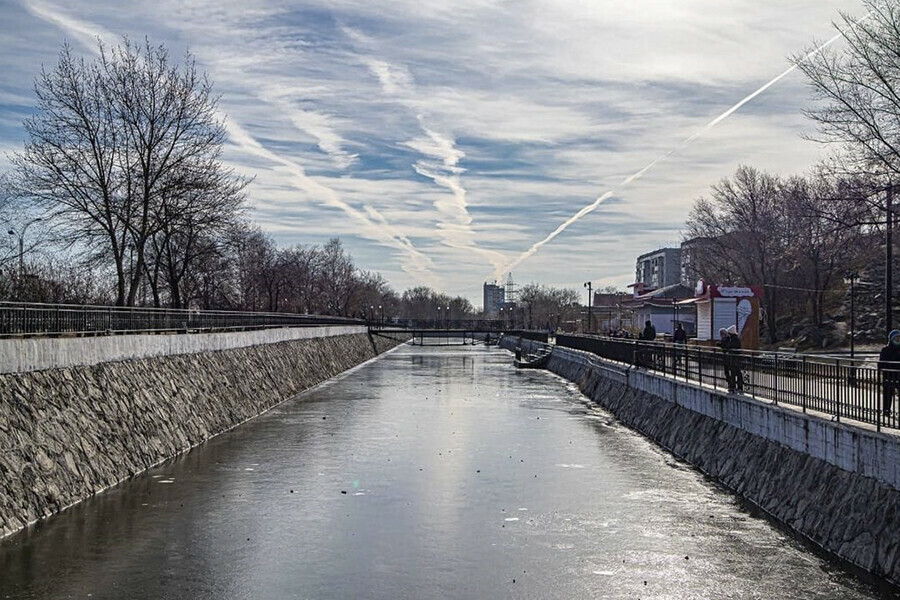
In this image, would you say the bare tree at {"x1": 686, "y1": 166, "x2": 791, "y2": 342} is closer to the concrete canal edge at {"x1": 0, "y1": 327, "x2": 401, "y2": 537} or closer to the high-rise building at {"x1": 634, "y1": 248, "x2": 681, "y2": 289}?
the concrete canal edge at {"x1": 0, "y1": 327, "x2": 401, "y2": 537}

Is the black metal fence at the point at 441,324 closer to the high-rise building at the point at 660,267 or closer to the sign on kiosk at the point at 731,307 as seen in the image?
the high-rise building at the point at 660,267

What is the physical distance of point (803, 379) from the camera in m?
16.7

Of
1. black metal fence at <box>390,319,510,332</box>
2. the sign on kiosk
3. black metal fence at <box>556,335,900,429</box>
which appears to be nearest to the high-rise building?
black metal fence at <box>390,319,510,332</box>

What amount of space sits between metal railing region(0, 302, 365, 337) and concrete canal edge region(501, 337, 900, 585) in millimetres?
15470

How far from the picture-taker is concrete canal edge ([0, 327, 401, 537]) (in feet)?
53.1

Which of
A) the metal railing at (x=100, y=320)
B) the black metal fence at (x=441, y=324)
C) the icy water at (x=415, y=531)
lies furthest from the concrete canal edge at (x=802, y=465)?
the black metal fence at (x=441, y=324)

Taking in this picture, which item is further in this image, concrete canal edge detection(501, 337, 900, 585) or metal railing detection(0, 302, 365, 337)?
metal railing detection(0, 302, 365, 337)

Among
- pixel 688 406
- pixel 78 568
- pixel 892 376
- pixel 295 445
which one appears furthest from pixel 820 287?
pixel 78 568

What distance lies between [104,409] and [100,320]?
4548 millimetres

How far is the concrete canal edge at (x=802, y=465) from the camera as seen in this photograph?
41.1ft

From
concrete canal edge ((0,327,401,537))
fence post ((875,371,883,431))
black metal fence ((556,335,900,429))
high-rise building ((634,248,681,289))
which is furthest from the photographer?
high-rise building ((634,248,681,289))

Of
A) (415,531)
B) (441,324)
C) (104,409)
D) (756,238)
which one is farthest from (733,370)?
(441,324)

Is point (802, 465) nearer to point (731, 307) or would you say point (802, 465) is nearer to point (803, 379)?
point (803, 379)

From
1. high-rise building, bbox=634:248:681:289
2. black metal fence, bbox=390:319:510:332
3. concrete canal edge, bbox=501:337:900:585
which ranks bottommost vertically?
concrete canal edge, bbox=501:337:900:585
